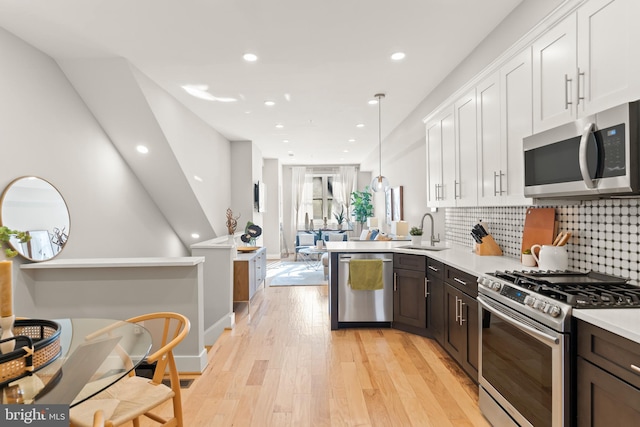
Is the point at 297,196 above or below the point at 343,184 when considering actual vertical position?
below

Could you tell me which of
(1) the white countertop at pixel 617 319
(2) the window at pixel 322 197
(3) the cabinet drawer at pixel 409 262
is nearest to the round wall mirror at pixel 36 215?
(3) the cabinet drawer at pixel 409 262

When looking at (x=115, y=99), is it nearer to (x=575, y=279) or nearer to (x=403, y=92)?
(x=403, y=92)

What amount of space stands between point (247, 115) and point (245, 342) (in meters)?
3.25

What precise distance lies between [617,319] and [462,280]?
4.32 feet

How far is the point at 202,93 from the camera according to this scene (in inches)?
164

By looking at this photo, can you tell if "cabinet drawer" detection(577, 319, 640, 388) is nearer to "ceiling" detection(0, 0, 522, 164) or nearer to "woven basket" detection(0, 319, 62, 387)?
"woven basket" detection(0, 319, 62, 387)

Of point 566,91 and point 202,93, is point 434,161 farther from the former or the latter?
point 202,93

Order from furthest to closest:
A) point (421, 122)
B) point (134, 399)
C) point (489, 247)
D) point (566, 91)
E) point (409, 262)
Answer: point (421, 122) < point (409, 262) < point (489, 247) < point (566, 91) < point (134, 399)

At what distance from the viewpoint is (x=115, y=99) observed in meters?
3.55

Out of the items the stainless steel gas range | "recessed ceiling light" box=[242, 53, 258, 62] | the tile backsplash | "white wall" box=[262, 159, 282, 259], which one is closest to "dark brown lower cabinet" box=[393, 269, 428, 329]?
the tile backsplash

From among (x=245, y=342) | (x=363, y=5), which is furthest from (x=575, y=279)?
(x=245, y=342)

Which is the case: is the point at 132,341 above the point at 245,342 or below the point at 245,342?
above

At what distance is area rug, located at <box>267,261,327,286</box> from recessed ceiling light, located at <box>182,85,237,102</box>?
3.35m

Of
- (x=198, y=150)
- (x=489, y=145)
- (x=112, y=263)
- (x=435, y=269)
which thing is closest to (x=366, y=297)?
(x=435, y=269)
